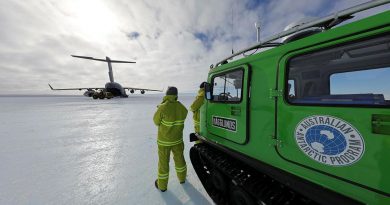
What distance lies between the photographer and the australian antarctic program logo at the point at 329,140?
146 cm

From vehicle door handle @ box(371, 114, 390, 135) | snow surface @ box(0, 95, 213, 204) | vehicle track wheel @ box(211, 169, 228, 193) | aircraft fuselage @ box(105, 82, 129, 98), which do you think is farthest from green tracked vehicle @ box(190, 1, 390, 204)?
aircraft fuselage @ box(105, 82, 129, 98)

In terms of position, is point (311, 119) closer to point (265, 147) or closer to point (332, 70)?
point (265, 147)

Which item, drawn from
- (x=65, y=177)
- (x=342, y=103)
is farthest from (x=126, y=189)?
(x=342, y=103)

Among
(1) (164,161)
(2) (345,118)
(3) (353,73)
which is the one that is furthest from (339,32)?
(1) (164,161)

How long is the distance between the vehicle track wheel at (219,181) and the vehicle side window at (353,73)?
196 cm

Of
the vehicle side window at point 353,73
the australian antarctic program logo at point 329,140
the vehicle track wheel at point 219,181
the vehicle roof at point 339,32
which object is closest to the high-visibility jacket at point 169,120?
the vehicle track wheel at point 219,181

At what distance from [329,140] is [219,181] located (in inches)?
85.4

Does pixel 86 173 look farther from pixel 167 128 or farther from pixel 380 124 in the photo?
pixel 380 124

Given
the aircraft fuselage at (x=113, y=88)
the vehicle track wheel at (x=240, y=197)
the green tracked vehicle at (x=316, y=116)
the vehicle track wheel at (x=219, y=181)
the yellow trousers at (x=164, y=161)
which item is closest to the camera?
the green tracked vehicle at (x=316, y=116)

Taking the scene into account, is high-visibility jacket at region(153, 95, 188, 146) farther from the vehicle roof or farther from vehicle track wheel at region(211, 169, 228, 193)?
the vehicle roof

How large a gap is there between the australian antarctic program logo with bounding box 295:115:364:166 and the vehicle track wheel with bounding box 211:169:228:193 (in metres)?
1.77

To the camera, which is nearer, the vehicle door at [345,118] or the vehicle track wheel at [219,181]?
the vehicle door at [345,118]

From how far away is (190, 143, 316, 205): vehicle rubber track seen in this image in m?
2.25

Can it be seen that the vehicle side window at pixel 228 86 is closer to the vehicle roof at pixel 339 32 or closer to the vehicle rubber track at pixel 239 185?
the vehicle roof at pixel 339 32
